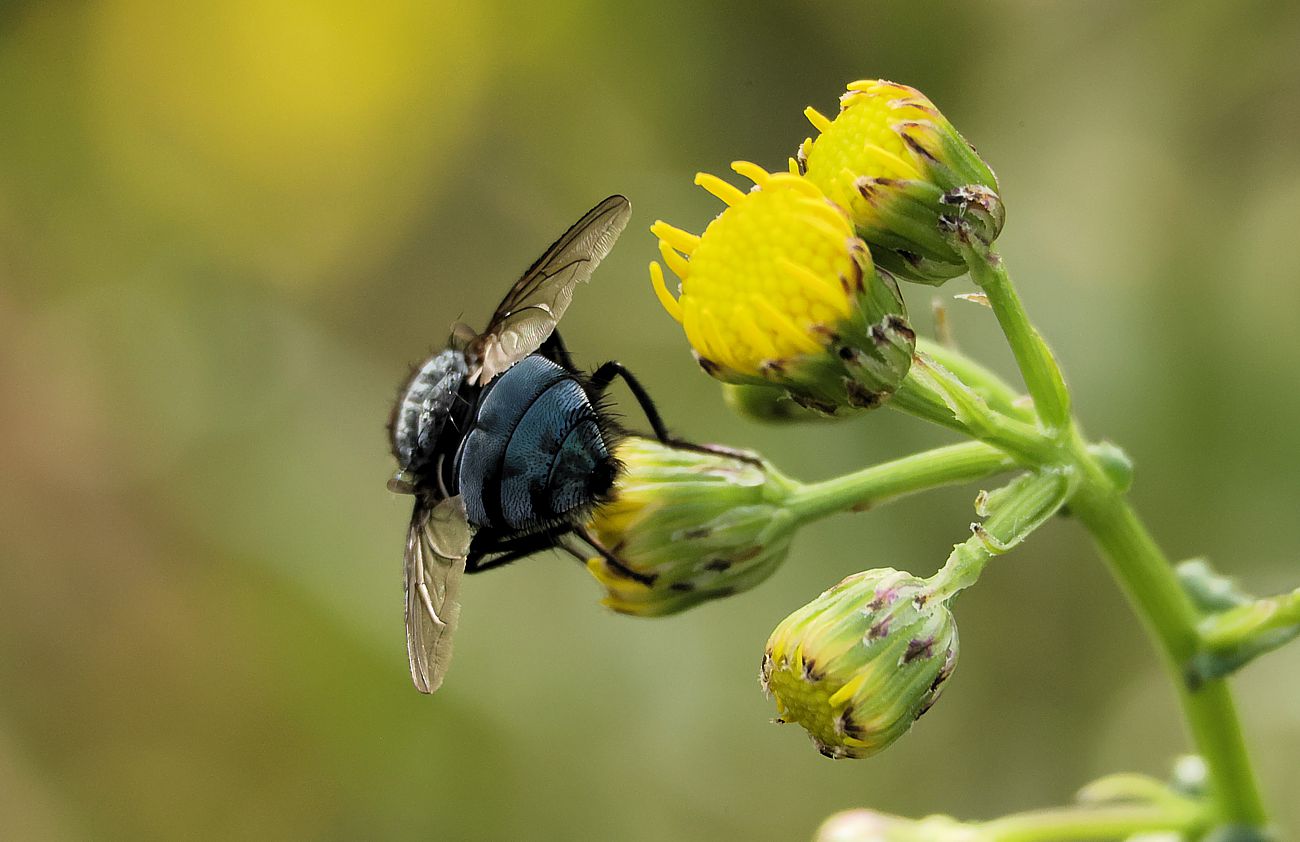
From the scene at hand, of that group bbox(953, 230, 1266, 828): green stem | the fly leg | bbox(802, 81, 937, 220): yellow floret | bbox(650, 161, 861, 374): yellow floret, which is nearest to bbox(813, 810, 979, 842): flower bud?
bbox(953, 230, 1266, 828): green stem

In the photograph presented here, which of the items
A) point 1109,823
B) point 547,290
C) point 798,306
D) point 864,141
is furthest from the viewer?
point 547,290

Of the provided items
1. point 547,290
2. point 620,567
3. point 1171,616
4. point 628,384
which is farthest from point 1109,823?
point 547,290

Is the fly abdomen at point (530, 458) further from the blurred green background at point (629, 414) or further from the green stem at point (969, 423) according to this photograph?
the blurred green background at point (629, 414)

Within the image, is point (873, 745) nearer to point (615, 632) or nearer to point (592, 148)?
point (615, 632)

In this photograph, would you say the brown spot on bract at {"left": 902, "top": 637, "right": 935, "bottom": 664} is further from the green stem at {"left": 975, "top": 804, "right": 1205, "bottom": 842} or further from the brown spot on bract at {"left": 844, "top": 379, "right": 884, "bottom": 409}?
the green stem at {"left": 975, "top": 804, "right": 1205, "bottom": 842}

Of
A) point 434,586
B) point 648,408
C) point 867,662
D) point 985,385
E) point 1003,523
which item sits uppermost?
point 985,385

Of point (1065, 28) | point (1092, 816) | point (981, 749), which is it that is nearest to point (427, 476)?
point (1092, 816)

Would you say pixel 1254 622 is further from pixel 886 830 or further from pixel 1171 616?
pixel 886 830
